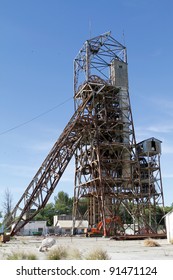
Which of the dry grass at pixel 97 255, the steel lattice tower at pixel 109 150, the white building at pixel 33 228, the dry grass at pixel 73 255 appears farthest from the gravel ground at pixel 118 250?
the white building at pixel 33 228

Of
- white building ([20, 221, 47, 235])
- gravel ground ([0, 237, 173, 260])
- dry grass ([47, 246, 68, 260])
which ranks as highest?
dry grass ([47, 246, 68, 260])

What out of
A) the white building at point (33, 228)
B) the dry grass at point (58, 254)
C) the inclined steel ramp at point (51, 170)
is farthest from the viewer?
the white building at point (33, 228)

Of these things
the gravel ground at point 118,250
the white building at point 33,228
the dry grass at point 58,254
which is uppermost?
the dry grass at point 58,254

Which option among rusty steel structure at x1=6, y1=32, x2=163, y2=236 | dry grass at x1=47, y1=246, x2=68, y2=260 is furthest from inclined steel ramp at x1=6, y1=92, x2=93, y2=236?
dry grass at x1=47, y1=246, x2=68, y2=260

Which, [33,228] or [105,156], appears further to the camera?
[33,228]

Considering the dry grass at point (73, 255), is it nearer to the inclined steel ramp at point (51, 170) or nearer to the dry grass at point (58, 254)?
the dry grass at point (58, 254)

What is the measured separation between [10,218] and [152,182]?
19.0 meters

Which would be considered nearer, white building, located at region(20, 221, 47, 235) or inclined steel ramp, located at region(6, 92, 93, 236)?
inclined steel ramp, located at region(6, 92, 93, 236)

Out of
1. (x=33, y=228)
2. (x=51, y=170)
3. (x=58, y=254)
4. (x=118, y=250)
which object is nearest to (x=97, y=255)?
(x=58, y=254)

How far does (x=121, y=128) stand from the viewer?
1784 inches

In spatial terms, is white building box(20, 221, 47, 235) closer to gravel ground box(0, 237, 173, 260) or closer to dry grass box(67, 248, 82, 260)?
gravel ground box(0, 237, 173, 260)

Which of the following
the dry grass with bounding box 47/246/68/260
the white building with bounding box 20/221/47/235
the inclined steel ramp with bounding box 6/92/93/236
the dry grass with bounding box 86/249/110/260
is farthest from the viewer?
the white building with bounding box 20/221/47/235

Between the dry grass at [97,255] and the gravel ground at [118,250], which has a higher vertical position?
the dry grass at [97,255]

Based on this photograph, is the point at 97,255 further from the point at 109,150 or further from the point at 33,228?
the point at 33,228
